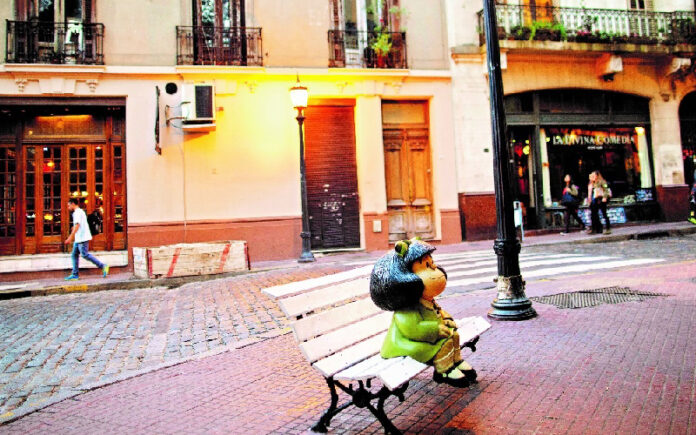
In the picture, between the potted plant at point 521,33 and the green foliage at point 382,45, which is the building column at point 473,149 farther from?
the green foliage at point 382,45

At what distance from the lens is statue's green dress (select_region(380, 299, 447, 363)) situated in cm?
306

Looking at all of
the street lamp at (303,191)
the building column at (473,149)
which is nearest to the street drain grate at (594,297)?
the street lamp at (303,191)

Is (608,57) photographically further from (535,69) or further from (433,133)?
(433,133)

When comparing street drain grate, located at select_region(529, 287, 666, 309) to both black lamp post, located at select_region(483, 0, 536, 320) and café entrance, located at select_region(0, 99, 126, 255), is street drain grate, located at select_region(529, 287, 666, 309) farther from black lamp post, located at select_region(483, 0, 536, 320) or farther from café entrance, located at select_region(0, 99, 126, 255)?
café entrance, located at select_region(0, 99, 126, 255)

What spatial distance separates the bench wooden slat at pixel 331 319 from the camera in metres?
3.05

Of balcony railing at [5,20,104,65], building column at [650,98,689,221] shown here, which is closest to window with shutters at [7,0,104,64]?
balcony railing at [5,20,104,65]

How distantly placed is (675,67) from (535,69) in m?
5.46

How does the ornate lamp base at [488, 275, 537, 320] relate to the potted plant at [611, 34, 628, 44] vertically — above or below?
below

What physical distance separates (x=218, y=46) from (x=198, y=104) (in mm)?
2083

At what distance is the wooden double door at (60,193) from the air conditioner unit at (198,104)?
7.76 ft

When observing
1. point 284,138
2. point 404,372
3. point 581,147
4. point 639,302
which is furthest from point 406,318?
point 581,147

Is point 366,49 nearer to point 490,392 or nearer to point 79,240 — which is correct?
point 79,240

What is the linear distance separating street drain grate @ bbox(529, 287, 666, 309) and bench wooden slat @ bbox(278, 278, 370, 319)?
11.9 feet

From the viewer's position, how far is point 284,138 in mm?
14625
